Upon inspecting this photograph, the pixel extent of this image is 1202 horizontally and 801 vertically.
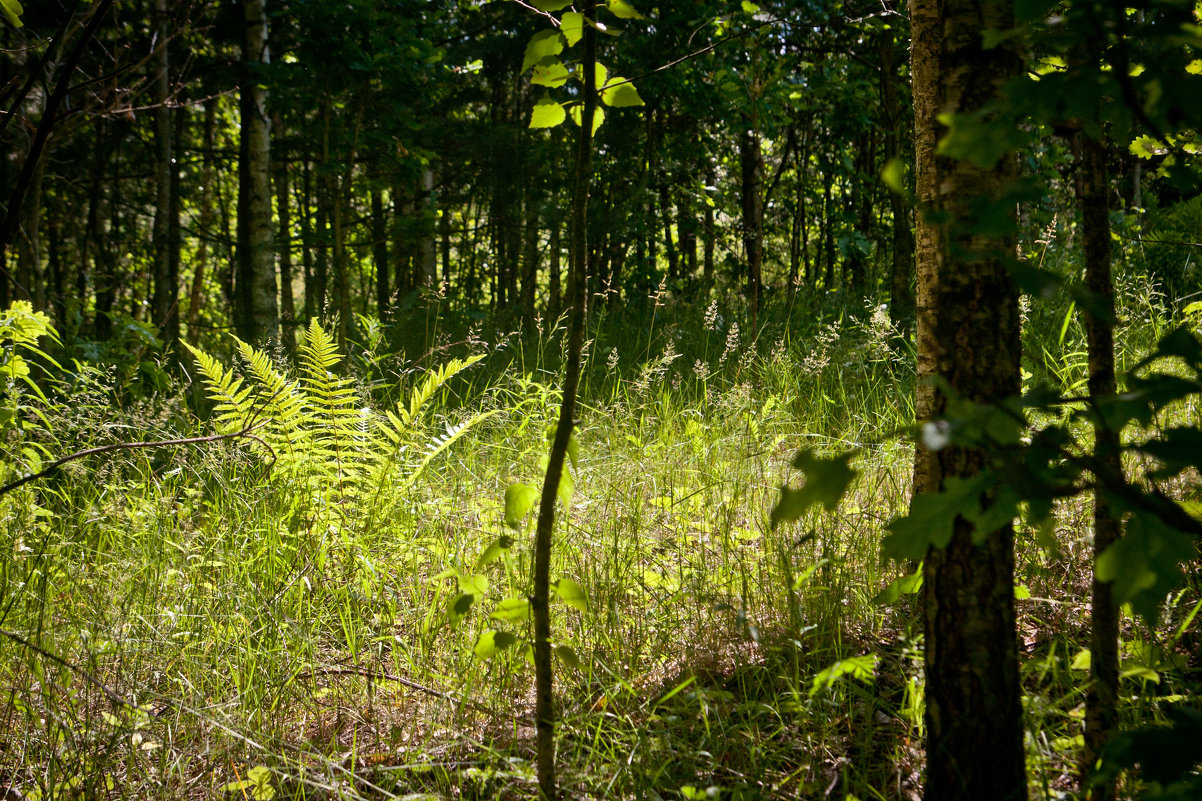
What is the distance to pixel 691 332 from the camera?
19.9 ft

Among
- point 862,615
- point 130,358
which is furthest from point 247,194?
point 862,615

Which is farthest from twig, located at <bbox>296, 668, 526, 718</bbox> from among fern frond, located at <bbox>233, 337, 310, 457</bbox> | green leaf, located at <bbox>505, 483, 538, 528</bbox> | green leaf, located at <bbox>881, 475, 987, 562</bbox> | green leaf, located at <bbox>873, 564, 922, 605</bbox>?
green leaf, located at <bbox>881, 475, 987, 562</bbox>

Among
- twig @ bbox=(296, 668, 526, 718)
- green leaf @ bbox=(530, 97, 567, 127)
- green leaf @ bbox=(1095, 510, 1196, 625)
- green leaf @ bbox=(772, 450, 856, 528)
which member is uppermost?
green leaf @ bbox=(530, 97, 567, 127)

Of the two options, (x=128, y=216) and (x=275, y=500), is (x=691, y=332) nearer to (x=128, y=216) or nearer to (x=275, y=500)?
(x=275, y=500)

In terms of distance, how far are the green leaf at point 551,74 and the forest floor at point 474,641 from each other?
768mm

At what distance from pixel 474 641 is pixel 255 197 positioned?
18.0 feet

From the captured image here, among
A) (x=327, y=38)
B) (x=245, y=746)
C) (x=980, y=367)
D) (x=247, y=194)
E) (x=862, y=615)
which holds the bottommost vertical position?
(x=245, y=746)

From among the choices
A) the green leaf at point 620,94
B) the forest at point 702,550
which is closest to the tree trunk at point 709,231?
the forest at point 702,550

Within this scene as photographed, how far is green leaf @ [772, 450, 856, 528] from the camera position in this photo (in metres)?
0.72

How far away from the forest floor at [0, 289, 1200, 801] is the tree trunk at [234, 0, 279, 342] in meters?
3.23

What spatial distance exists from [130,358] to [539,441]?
3.12m

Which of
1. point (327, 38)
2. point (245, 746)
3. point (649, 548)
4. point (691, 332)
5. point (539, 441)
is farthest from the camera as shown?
point (691, 332)

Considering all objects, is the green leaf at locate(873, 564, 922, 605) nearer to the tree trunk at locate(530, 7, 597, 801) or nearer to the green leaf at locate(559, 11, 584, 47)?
the tree trunk at locate(530, 7, 597, 801)

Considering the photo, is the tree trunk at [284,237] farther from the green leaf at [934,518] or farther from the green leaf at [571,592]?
the green leaf at [934,518]
